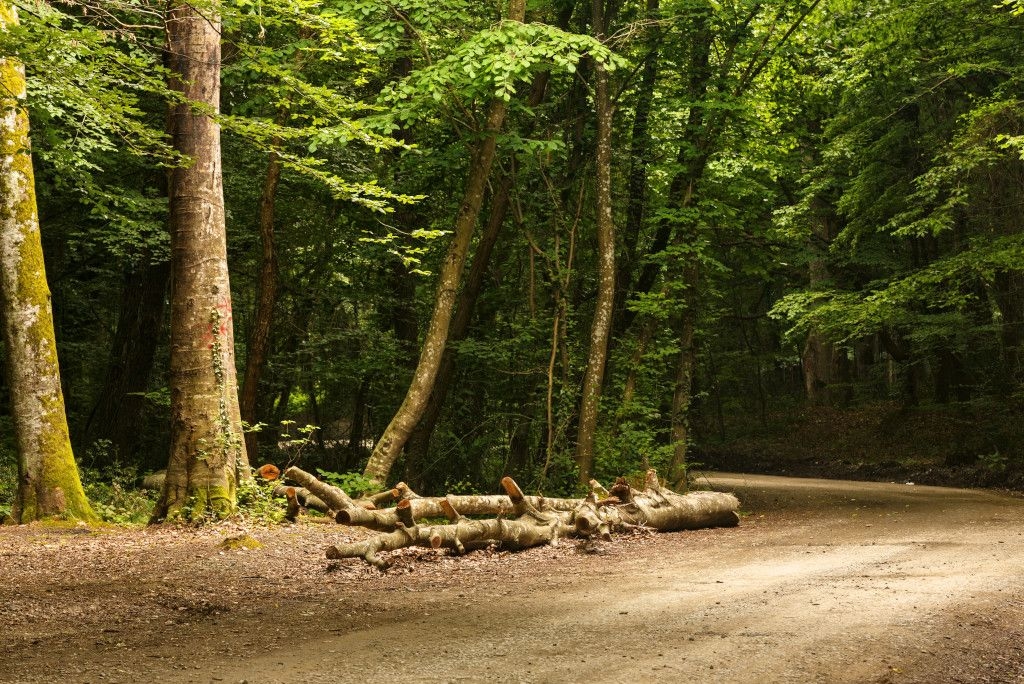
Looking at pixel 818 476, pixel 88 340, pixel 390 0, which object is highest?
pixel 390 0

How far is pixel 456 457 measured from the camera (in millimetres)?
17125

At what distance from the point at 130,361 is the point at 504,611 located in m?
12.5

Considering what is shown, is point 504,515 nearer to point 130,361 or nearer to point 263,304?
point 263,304

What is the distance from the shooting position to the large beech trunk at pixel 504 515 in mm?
9133

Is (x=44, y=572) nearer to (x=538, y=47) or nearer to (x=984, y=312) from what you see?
(x=538, y=47)

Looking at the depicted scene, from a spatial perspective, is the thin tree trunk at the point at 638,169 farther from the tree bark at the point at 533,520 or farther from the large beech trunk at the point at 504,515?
the large beech trunk at the point at 504,515

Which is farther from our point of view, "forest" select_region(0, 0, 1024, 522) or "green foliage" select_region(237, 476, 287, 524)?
"forest" select_region(0, 0, 1024, 522)

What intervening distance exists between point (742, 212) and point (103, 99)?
14368mm

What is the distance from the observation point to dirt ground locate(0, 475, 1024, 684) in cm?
505

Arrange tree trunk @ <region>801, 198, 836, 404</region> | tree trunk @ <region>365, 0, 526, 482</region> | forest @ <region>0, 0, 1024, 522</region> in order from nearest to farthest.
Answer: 1. forest @ <region>0, 0, 1024, 522</region>
2. tree trunk @ <region>365, 0, 526, 482</region>
3. tree trunk @ <region>801, 198, 836, 404</region>

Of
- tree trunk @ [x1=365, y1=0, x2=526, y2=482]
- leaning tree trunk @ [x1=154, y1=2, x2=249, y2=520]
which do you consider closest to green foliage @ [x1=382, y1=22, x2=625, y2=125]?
tree trunk @ [x1=365, y1=0, x2=526, y2=482]

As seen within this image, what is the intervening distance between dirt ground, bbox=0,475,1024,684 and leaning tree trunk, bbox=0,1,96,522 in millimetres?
633

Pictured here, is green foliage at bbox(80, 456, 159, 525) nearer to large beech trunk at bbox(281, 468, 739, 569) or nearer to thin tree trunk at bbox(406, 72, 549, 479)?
large beech trunk at bbox(281, 468, 739, 569)

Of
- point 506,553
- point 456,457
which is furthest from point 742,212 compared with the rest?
point 506,553
